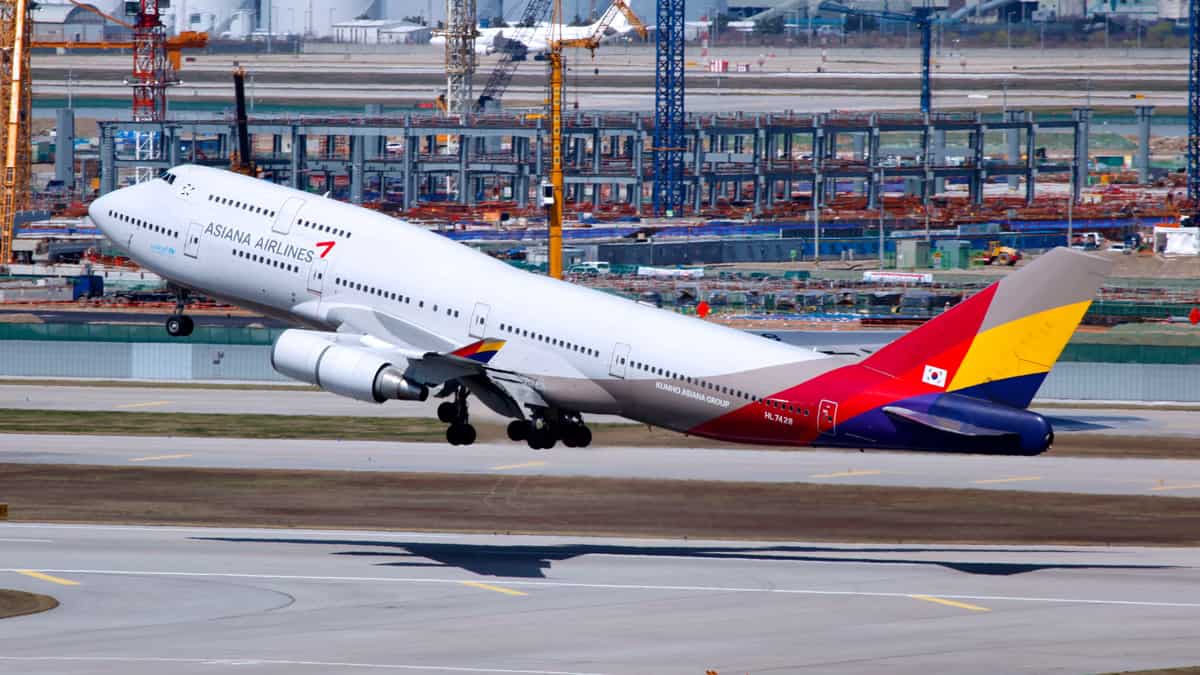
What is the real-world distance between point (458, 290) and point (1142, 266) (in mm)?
124418

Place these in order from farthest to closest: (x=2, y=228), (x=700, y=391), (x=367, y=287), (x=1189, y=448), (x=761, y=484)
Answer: (x=2, y=228)
(x=1189, y=448)
(x=761, y=484)
(x=367, y=287)
(x=700, y=391)

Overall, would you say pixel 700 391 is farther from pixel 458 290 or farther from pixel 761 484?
pixel 761 484

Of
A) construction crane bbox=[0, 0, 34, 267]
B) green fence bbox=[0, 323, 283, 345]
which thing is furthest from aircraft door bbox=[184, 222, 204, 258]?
construction crane bbox=[0, 0, 34, 267]

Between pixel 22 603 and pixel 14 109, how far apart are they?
389ft

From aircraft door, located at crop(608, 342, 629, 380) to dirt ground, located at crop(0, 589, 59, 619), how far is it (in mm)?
18473

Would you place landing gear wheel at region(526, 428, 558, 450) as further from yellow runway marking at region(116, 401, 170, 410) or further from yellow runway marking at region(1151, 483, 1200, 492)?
yellow runway marking at region(116, 401, 170, 410)

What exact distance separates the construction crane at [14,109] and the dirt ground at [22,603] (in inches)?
4554

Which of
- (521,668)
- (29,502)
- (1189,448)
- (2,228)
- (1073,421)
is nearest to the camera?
(521,668)

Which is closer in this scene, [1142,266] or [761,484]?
[761,484]

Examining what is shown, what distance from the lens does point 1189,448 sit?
8612 cm

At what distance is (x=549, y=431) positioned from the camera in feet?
206

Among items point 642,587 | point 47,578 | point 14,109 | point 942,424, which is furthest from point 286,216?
point 14,109

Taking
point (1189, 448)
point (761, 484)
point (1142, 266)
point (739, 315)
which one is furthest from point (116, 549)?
point (1142, 266)

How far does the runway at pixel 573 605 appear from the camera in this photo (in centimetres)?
4709
